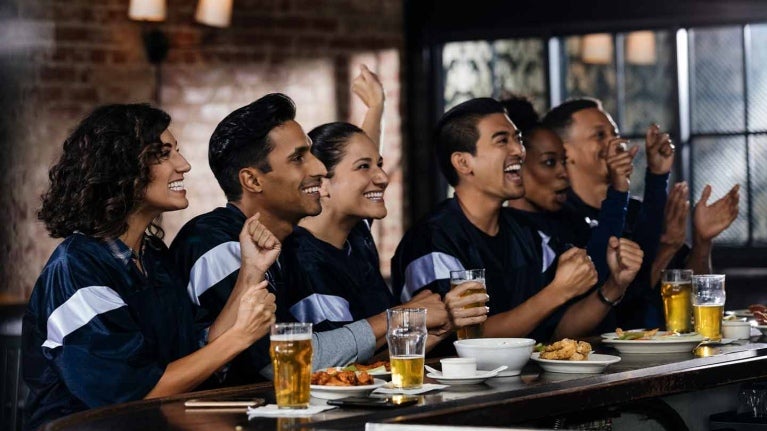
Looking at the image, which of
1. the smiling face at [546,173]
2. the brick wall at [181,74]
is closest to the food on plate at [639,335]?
the smiling face at [546,173]

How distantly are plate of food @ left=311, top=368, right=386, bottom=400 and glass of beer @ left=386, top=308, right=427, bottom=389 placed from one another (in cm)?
6

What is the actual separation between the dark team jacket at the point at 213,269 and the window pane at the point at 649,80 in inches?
142

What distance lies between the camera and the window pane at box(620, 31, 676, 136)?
649 centimetres

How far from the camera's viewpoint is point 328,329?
360cm

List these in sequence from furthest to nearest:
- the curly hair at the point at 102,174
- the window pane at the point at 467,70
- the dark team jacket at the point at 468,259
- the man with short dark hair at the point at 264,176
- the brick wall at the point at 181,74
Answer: the window pane at the point at 467,70, the brick wall at the point at 181,74, the dark team jacket at the point at 468,259, the man with short dark hair at the point at 264,176, the curly hair at the point at 102,174

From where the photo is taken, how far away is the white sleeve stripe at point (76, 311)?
2896mm

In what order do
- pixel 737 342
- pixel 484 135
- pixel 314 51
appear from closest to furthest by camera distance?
1. pixel 737 342
2. pixel 484 135
3. pixel 314 51

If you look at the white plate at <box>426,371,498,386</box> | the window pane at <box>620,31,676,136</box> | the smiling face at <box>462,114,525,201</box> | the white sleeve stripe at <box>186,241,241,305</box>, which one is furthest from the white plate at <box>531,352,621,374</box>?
the window pane at <box>620,31,676,136</box>

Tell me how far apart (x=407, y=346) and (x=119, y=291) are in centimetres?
73

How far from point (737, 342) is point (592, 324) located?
2.19ft

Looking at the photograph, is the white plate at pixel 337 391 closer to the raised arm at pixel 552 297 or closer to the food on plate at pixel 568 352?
the food on plate at pixel 568 352

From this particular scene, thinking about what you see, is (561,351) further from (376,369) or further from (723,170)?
(723,170)

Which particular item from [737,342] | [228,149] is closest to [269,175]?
[228,149]

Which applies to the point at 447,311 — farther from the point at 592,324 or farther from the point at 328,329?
the point at 592,324
